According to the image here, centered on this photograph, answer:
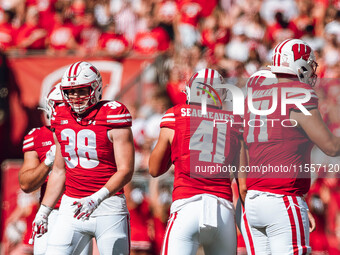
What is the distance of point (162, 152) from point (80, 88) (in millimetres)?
822

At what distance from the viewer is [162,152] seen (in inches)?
203

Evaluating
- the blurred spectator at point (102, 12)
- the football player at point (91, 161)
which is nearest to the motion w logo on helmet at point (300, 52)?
the football player at point (91, 161)

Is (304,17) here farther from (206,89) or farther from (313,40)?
(206,89)

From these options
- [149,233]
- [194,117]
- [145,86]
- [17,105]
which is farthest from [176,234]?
[17,105]

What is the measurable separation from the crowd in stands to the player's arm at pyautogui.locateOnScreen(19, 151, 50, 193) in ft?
10.8

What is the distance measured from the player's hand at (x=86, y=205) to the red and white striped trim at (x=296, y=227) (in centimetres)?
135

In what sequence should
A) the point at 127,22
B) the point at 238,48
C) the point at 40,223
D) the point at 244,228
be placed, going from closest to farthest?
the point at 244,228
the point at 40,223
the point at 238,48
the point at 127,22

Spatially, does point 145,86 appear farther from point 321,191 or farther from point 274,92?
point 274,92

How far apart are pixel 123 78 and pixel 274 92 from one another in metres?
6.02

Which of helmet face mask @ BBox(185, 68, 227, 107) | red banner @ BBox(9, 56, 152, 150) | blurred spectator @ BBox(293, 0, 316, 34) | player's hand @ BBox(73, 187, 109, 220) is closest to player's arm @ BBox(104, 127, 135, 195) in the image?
player's hand @ BBox(73, 187, 109, 220)

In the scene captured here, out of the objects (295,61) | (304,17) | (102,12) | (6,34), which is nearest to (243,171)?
(295,61)

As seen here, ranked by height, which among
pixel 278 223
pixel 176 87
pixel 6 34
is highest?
pixel 6 34

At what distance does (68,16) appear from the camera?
1272 centimetres

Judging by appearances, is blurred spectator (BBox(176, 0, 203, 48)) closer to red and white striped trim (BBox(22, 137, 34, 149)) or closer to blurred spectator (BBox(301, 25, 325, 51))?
blurred spectator (BBox(301, 25, 325, 51))
